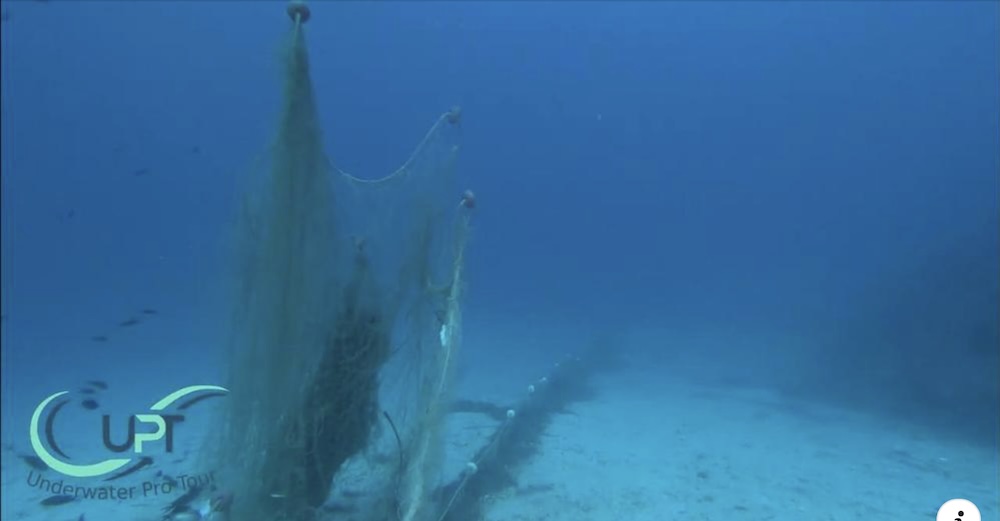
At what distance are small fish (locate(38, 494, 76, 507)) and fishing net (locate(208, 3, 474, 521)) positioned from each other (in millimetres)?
3186

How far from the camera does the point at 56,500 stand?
699 centimetres

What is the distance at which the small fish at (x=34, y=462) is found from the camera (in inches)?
332

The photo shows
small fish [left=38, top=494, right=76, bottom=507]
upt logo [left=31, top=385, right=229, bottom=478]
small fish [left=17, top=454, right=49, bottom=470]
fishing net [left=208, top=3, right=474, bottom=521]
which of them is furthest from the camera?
small fish [left=17, top=454, right=49, bottom=470]

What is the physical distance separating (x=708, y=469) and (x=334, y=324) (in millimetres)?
6001

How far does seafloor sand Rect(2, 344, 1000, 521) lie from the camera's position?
6.99 m

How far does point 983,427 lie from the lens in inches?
476

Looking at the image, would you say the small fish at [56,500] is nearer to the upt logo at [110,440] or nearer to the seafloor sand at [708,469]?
the seafloor sand at [708,469]

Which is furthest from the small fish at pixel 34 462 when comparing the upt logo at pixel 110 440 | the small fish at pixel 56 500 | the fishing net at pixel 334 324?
the fishing net at pixel 334 324

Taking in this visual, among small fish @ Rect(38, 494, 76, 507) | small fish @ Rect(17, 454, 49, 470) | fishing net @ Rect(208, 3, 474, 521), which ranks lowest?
small fish @ Rect(17, 454, 49, 470)

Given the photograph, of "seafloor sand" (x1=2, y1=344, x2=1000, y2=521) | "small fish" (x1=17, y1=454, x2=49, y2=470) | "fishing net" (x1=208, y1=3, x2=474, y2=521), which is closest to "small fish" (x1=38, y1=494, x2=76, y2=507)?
"seafloor sand" (x1=2, y1=344, x2=1000, y2=521)

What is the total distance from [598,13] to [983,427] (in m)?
89.1

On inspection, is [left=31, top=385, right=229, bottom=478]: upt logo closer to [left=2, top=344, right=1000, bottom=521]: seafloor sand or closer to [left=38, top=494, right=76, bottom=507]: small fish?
[left=2, top=344, right=1000, bottom=521]: seafloor sand

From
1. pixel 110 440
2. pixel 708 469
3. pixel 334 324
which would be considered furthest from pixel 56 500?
pixel 708 469

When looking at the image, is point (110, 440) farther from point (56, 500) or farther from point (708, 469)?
point (708, 469)
